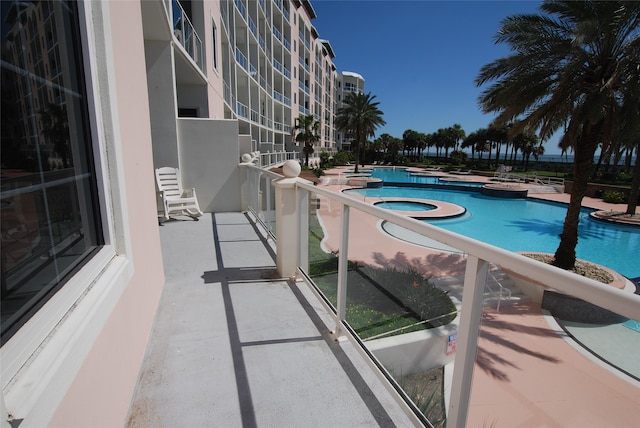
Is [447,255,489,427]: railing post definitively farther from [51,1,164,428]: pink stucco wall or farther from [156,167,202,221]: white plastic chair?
[156,167,202,221]: white plastic chair

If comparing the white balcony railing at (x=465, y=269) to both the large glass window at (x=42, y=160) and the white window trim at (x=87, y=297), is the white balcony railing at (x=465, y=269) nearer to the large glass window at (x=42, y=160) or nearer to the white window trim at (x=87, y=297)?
the white window trim at (x=87, y=297)

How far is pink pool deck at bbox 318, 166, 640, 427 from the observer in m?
1.16

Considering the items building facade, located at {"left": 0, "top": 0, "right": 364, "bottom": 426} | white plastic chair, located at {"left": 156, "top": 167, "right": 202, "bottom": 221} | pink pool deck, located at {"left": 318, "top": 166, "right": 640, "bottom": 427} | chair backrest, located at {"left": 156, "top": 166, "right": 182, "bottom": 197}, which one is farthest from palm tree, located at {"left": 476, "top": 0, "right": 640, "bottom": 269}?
building facade, located at {"left": 0, "top": 0, "right": 364, "bottom": 426}

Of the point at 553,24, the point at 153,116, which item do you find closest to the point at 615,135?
the point at 553,24

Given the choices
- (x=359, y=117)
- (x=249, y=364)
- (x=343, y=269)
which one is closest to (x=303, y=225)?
(x=343, y=269)

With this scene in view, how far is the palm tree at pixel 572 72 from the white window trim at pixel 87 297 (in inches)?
378

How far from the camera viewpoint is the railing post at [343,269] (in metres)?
2.52

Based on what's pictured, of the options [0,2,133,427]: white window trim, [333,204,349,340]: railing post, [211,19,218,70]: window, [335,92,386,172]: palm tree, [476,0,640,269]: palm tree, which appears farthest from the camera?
[335,92,386,172]: palm tree

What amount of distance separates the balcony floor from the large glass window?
3.56 feet

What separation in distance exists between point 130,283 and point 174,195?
5208mm

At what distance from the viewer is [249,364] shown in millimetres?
2420

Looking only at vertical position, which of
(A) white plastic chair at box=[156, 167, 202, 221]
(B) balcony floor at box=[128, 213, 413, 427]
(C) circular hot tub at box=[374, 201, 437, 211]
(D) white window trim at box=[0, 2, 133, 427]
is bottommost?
(C) circular hot tub at box=[374, 201, 437, 211]

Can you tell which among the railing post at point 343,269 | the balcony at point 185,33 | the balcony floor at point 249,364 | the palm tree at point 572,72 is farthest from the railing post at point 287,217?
the palm tree at point 572,72

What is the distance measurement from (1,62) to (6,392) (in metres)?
0.96
